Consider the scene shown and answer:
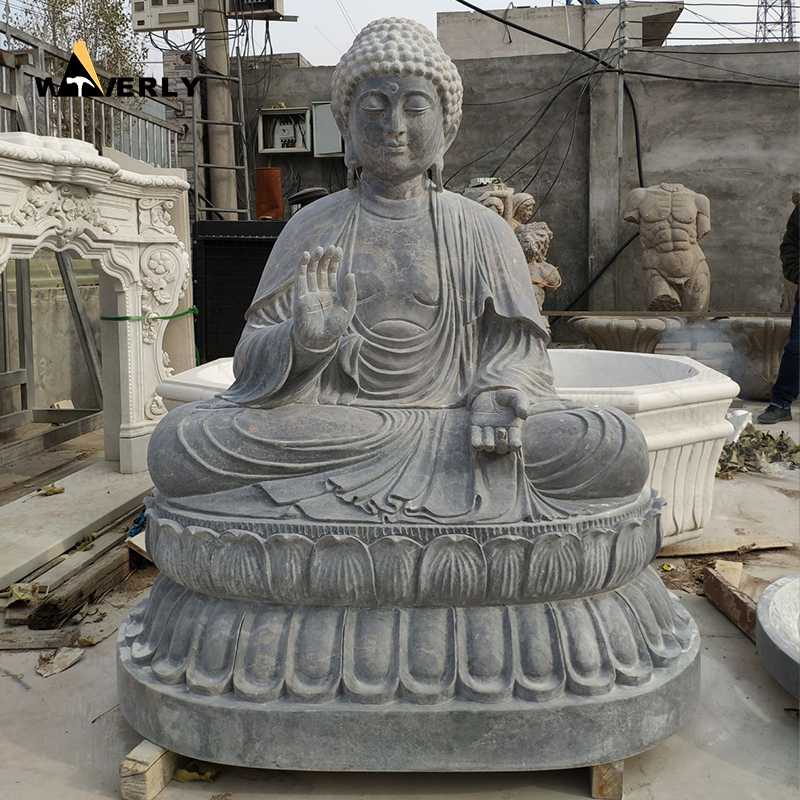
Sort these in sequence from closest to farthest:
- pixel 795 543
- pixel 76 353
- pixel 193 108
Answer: pixel 795 543 < pixel 76 353 < pixel 193 108

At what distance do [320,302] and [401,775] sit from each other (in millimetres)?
1272

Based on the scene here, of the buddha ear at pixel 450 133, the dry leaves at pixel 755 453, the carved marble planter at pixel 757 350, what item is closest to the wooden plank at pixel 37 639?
the buddha ear at pixel 450 133

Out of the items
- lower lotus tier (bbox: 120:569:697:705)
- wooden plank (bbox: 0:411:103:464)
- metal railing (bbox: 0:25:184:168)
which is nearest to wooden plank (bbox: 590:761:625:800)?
lower lotus tier (bbox: 120:569:697:705)

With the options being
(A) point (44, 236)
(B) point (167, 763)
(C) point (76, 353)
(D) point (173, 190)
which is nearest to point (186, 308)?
(D) point (173, 190)

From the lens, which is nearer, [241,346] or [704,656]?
[241,346]

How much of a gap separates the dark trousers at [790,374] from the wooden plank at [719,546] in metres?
3.02

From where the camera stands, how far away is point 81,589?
344 cm

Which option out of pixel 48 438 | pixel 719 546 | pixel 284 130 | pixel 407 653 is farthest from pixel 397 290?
pixel 284 130

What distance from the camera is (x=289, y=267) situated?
2.82 meters

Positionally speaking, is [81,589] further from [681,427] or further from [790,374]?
[790,374]

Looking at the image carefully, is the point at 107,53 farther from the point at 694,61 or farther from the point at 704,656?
the point at 704,656

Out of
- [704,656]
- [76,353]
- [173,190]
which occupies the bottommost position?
[704,656]

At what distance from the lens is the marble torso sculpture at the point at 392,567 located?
2.15m

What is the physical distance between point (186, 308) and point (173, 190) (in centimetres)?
74
